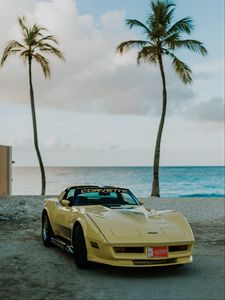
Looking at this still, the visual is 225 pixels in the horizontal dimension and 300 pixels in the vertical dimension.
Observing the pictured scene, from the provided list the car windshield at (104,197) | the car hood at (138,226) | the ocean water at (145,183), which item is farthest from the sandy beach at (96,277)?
the ocean water at (145,183)

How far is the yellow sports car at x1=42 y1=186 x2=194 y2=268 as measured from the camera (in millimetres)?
6754

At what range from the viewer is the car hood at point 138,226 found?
22.4 ft

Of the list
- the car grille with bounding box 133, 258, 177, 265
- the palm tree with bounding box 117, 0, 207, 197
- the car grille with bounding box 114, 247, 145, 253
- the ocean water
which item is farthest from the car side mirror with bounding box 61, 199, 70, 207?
the ocean water

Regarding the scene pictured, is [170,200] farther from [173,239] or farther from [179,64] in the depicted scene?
[173,239]

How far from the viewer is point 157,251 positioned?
6.79m

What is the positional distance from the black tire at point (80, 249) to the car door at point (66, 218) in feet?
1.58

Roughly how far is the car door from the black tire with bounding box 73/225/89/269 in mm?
481

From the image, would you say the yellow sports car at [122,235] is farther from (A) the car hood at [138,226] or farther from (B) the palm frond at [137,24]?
(B) the palm frond at [137,24]

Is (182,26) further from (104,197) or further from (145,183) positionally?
(145,183)

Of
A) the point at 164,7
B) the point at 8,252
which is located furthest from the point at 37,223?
the point at 164,7

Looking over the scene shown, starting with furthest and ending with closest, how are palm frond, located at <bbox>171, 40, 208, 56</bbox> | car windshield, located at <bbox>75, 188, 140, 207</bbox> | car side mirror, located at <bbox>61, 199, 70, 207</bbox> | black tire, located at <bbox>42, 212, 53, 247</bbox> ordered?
palm frond, located at <bbox>171, 40, 208, 56</bbox>, black tire, located at <bbox>42, 212, 53, 247</bbox>, car windshield, located at <bbox>75, 188, 140, 207</bbox>, car side mirror, located at <bbox>61, 199, 70, 207</bbox>

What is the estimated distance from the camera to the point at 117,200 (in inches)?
344

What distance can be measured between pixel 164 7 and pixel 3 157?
1133cm

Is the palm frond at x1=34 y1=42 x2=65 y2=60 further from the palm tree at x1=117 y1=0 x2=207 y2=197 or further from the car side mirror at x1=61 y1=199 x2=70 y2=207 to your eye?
the car side mirror at x1=61 y1=199 x2=70 y2=207
